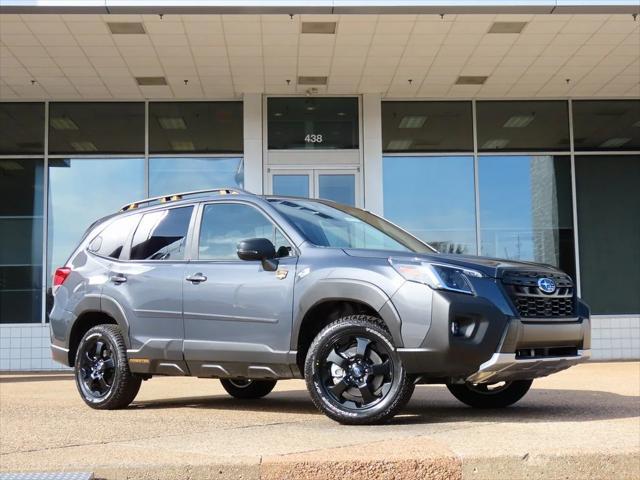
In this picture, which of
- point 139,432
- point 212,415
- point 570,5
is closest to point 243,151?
point 570,5

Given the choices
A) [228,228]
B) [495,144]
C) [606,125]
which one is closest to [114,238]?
[228,228]

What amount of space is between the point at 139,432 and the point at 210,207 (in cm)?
199

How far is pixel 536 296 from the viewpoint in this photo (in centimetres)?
545

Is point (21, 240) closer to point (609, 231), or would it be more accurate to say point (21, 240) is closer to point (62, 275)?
point (62, 275)

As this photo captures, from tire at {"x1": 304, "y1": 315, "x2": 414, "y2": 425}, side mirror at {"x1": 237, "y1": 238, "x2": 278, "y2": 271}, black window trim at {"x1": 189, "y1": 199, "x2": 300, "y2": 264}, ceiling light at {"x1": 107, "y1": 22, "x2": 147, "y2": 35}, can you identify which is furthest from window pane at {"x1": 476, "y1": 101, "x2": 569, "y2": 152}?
tire at {"x1": 304, "y1": 315, "x2": 414, "y2": 425}

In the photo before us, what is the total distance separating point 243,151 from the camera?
1533 cm

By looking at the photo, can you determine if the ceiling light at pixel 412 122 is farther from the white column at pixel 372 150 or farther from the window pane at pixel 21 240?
the window pane at pixel 21 240

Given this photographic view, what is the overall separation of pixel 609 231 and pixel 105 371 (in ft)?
38.4

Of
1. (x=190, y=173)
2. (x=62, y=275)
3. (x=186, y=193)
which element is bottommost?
(x=62, y=275)

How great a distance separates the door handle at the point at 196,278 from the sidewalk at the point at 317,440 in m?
1.02

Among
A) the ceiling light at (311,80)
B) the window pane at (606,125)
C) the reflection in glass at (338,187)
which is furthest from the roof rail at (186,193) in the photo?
the window pane at (606,125)

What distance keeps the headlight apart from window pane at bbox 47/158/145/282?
11.0 m

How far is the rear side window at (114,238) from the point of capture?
706 centimetres

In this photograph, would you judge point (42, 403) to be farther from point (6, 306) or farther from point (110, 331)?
point (6, 306)
